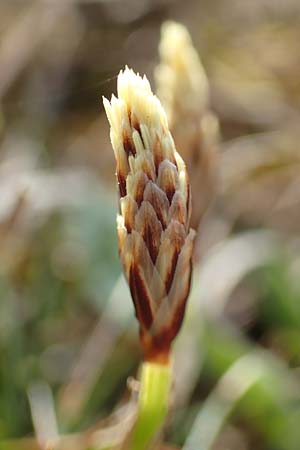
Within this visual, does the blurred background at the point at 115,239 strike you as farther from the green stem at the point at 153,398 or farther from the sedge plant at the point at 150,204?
the sedge plant at the point at 150,204

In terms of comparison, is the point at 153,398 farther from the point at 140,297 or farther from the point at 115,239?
the point at 115,239

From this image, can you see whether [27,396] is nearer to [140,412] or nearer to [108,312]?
[108,312]

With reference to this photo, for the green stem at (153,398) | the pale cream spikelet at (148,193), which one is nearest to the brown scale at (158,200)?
the pale cream spikelet at (148,193)

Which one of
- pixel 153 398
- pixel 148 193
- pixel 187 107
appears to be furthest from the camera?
pixel 187 107

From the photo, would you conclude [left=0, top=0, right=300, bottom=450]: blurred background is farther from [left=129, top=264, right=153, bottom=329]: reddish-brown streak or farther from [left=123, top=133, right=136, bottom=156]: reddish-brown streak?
[left=123, top=133, right=136, bottom=156]: reddish-brown streak

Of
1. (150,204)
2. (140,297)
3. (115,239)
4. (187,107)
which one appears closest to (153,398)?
(140,297)
